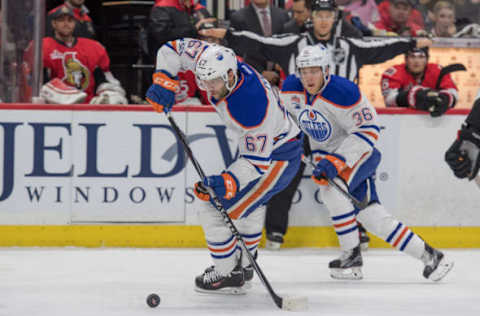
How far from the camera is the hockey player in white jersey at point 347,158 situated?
430 centimetres

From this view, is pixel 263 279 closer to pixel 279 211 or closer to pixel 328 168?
pixel 328 168

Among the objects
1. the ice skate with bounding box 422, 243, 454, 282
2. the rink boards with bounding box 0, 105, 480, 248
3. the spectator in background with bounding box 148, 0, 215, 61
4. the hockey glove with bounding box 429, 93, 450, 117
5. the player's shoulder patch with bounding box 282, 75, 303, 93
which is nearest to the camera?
the ice skate with bounding box 422, 243, 454, 282

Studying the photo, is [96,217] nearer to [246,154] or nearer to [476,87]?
[246,154]

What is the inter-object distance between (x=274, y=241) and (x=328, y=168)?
A: 1.12m

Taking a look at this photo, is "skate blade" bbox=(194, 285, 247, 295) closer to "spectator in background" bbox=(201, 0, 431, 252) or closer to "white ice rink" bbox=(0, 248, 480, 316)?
"white ice rink" bbox=(0, 248, 480, 316)

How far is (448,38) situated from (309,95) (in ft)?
8.06

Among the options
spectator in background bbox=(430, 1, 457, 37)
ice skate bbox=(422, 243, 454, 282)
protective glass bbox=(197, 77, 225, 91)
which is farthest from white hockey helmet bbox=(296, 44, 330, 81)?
spectator in background bbox=(430, 1, 457, 37)

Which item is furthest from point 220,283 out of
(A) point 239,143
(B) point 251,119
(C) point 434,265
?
(C) point 434,265

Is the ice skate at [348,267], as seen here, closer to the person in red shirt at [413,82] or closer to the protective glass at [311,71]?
the protective glass at [311,71]

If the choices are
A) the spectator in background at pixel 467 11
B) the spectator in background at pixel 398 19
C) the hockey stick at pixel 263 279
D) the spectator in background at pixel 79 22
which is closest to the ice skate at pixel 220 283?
the hockey stick at pixel 263 279

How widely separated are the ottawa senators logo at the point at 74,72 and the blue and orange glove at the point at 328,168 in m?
2.15

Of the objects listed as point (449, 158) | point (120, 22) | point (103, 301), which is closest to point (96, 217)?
point (103, 301)

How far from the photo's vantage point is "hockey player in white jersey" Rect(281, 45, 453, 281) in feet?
14.1

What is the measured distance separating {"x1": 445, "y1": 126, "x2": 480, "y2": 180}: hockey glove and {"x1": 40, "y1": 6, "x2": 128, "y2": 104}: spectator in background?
3.09 metres
